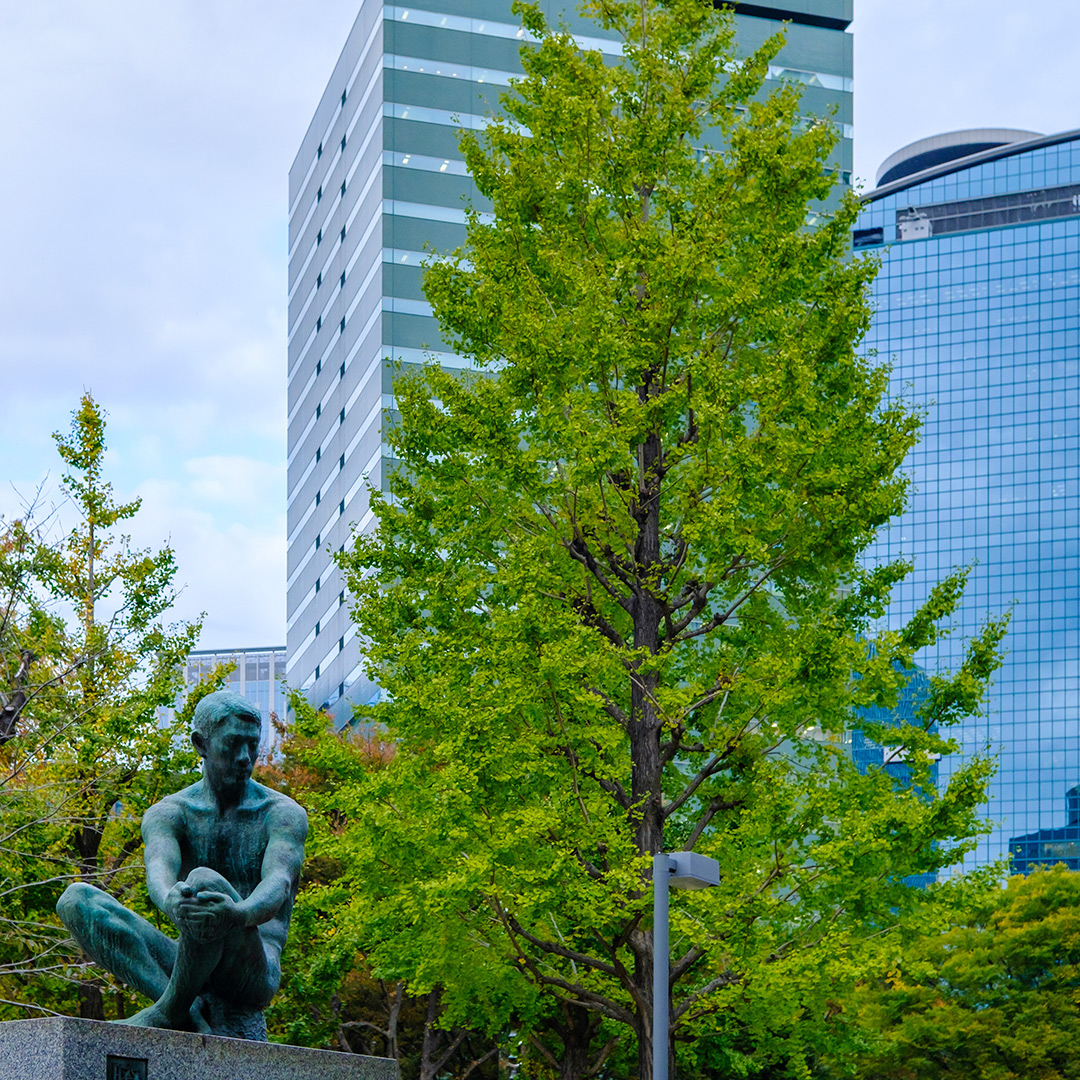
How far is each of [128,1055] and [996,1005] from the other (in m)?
30.0

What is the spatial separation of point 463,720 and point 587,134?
7.39 meters

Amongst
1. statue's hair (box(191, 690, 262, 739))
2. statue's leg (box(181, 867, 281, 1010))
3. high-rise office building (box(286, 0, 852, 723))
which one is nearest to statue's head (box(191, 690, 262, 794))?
statue's hair (box(191, 690, 262, 739))

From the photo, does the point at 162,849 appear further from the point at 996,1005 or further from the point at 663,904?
the point at 996,1005

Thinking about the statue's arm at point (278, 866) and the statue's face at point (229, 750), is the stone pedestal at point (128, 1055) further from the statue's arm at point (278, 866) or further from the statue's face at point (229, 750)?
the statue's face at point (229, 750)

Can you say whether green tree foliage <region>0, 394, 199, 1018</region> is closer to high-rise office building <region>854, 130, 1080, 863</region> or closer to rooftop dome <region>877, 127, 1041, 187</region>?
high-rise office building <region>854, 130, 1080, 863</region>

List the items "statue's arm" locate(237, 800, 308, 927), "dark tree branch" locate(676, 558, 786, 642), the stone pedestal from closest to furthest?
the stone pedestal
"statue's arm" locate(237, 800, 308, 927)
"dark tree branch" locate(676, 558, 786, 642)

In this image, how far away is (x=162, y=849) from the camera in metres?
8.19

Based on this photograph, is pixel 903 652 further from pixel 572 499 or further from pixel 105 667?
pixel 105 667

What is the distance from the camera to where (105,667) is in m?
19.6

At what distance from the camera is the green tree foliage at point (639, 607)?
16078mm

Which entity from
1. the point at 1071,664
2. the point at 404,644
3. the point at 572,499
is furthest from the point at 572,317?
the point at 1071,664

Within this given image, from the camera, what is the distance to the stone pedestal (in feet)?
22.5

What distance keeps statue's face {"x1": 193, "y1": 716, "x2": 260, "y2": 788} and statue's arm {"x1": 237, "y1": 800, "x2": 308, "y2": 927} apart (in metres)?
0.29

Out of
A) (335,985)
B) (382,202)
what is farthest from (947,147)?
(335,985)
